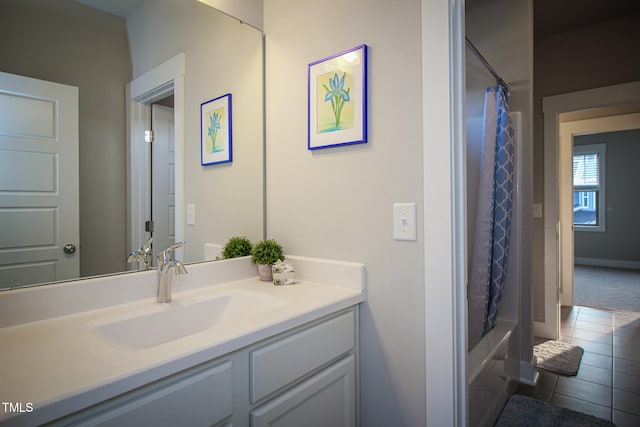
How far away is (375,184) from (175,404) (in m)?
0.92

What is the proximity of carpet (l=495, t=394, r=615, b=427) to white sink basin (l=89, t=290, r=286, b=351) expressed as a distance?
4.95ft

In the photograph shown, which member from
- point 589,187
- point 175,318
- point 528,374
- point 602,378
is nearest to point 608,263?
point 589,187

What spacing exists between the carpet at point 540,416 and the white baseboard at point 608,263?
5.19 metres

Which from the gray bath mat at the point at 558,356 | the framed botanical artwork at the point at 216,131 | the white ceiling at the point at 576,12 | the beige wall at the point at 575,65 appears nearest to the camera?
the framed botanical artwork at the point at 216,131

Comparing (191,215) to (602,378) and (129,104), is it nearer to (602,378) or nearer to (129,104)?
(129,104)

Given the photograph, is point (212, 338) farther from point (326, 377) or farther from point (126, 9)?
point (126, 9)

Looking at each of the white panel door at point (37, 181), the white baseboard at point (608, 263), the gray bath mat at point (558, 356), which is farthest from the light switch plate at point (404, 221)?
the white baseboard at point (608, 263)

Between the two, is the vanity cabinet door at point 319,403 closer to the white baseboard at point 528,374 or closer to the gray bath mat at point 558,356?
the white baseboard at point 528,374

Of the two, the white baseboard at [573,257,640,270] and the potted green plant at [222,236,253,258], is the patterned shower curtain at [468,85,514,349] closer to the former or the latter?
the potted green plant at [222,236,253,258]

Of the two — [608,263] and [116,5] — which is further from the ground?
[116,5]

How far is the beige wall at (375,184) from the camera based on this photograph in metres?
1.18

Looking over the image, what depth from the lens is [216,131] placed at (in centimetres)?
157

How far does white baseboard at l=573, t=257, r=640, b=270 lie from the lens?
5867mm

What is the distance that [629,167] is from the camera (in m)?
5.85
